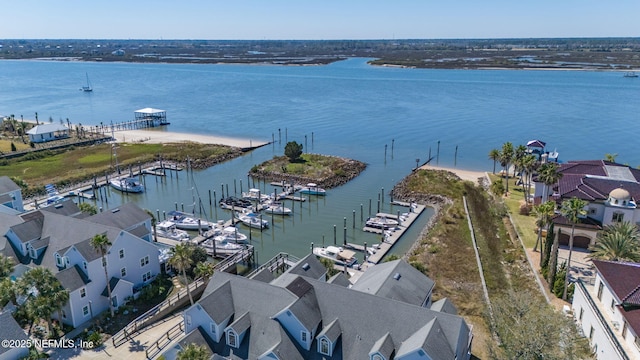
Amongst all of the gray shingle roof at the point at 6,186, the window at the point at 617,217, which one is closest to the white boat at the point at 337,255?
the window at the point at 617,217

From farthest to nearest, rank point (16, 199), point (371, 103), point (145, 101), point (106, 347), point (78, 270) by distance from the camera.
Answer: point (145, 101)
point (371, 103)
point (16, 199)
point (78, 270)
point (106, 347)

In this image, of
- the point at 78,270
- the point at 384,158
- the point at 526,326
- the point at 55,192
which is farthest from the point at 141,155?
the point at 526,326

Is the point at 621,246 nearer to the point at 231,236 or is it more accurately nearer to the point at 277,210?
the point at 231,236

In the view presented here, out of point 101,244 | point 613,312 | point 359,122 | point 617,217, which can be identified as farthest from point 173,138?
point 613,312

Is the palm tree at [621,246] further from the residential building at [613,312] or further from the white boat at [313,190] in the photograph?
the white boat at [313,190]

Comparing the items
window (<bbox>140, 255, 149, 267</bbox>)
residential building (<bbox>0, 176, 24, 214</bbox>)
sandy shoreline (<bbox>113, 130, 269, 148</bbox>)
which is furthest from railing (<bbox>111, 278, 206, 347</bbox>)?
sandy shoreline (<bbox>113, 130, 269, 148</bbox>)

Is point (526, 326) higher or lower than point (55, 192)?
higher

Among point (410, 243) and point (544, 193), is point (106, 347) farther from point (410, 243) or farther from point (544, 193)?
point (544, 193)
